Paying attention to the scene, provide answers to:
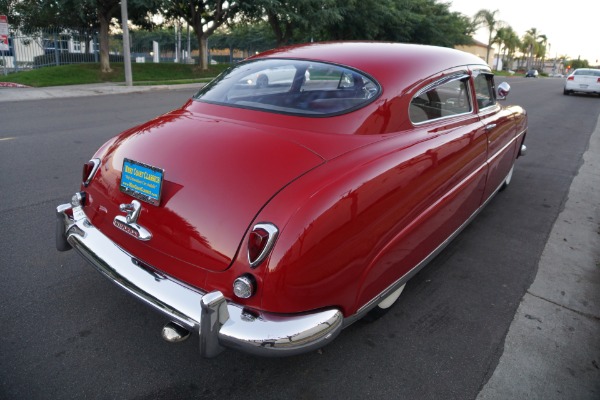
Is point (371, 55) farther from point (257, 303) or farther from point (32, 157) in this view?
point (32, 157)

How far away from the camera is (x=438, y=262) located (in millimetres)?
3438

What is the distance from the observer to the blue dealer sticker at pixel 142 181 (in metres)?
2.15

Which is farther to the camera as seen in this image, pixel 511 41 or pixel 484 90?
A: pixel 511 41

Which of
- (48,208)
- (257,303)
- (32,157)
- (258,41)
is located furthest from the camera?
(258,41)

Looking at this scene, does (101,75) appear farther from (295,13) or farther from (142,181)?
(142,181)

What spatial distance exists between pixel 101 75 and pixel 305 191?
67.4ft

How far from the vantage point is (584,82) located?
19.4 meters

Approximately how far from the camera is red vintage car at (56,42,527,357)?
1.84m

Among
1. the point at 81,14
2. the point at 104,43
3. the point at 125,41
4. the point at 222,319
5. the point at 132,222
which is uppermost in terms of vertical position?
the point at 81,14

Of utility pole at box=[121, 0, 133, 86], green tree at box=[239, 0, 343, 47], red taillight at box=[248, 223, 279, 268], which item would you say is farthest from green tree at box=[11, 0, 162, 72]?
red taillight at box=[248, 223, 279, 268]

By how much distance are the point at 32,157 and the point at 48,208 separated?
2111 millimetres

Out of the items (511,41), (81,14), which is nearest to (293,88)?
(81,14)

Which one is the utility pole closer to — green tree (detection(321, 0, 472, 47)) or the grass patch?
the grass patch

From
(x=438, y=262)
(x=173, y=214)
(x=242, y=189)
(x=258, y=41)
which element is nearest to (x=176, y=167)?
(x=173, y=214)
